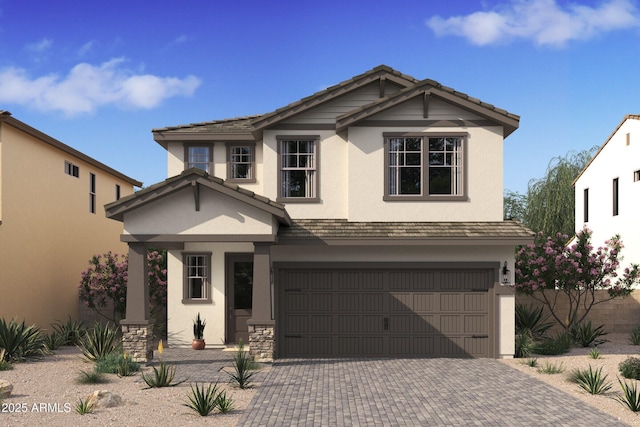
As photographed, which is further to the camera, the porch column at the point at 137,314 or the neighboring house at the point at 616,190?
the neighboring house at the point at 616,190

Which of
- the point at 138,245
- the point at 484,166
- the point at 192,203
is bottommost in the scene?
the point at 138,245

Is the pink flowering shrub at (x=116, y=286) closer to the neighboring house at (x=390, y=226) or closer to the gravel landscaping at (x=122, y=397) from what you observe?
the neighboring house at (x=390, y=226)

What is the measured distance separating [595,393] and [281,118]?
10266 mm

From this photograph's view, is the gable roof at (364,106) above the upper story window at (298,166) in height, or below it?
above

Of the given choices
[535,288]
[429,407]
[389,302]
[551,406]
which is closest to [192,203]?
[389,302]

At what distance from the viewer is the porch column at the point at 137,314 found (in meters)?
14.8

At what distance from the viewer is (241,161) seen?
18.7 metres

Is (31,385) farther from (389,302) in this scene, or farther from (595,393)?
(595,393)

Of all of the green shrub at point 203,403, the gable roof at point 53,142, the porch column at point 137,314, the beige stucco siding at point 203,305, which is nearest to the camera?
the green shrub at point 203,403

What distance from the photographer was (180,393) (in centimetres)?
1155

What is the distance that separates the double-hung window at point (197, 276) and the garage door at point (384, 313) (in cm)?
275

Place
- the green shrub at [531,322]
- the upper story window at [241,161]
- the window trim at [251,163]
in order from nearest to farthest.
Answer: the window trim at [251,163] → the upper story window at [241,161] → the green shrub at [531,322]

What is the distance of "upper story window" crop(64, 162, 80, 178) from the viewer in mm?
22703

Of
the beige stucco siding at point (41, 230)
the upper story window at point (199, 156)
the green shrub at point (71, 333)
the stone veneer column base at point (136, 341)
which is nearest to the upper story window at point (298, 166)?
the upper story window at point (199, 156)
